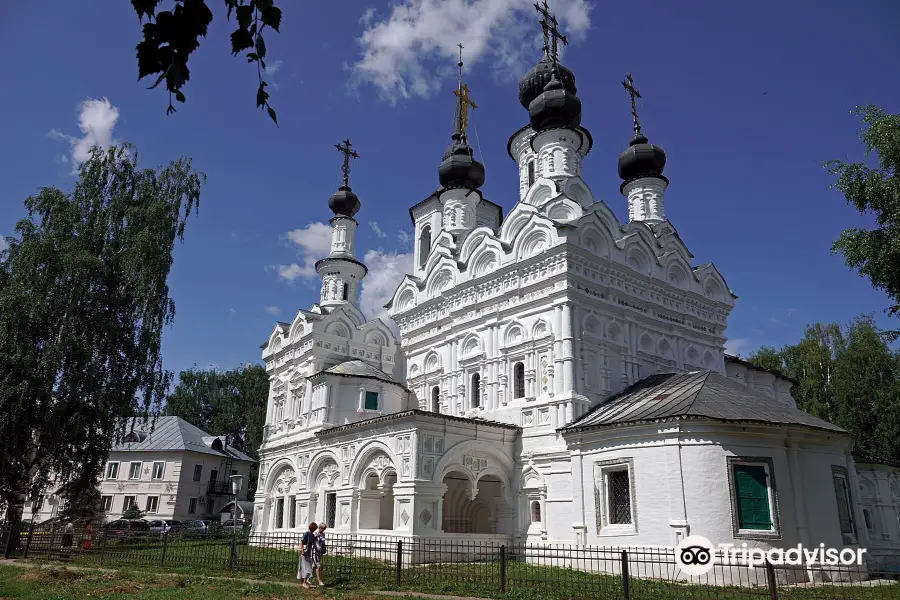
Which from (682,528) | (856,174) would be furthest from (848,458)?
(856,174)

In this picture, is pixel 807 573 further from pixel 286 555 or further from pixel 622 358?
pixel 286 555

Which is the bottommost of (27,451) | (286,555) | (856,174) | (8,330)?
(286,555)

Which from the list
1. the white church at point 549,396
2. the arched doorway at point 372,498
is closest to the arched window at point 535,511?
the white church at point 549,396

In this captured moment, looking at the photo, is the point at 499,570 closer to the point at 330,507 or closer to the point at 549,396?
the point at 549,396

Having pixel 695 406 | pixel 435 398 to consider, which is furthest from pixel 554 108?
pixel 695 406

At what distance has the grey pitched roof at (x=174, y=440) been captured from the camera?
32688mm

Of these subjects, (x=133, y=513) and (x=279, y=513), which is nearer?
(x=279, y=513)

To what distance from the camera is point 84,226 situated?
61.8 feet

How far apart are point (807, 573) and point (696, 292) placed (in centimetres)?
1070

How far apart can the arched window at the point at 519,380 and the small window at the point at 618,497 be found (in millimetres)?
4416

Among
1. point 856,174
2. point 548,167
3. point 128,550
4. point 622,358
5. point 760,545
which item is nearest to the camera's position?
point 760,545

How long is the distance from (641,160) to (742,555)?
15.9m

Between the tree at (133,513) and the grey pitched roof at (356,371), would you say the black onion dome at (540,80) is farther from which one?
the tree at (133,513)

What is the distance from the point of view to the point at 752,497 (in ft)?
41.0
